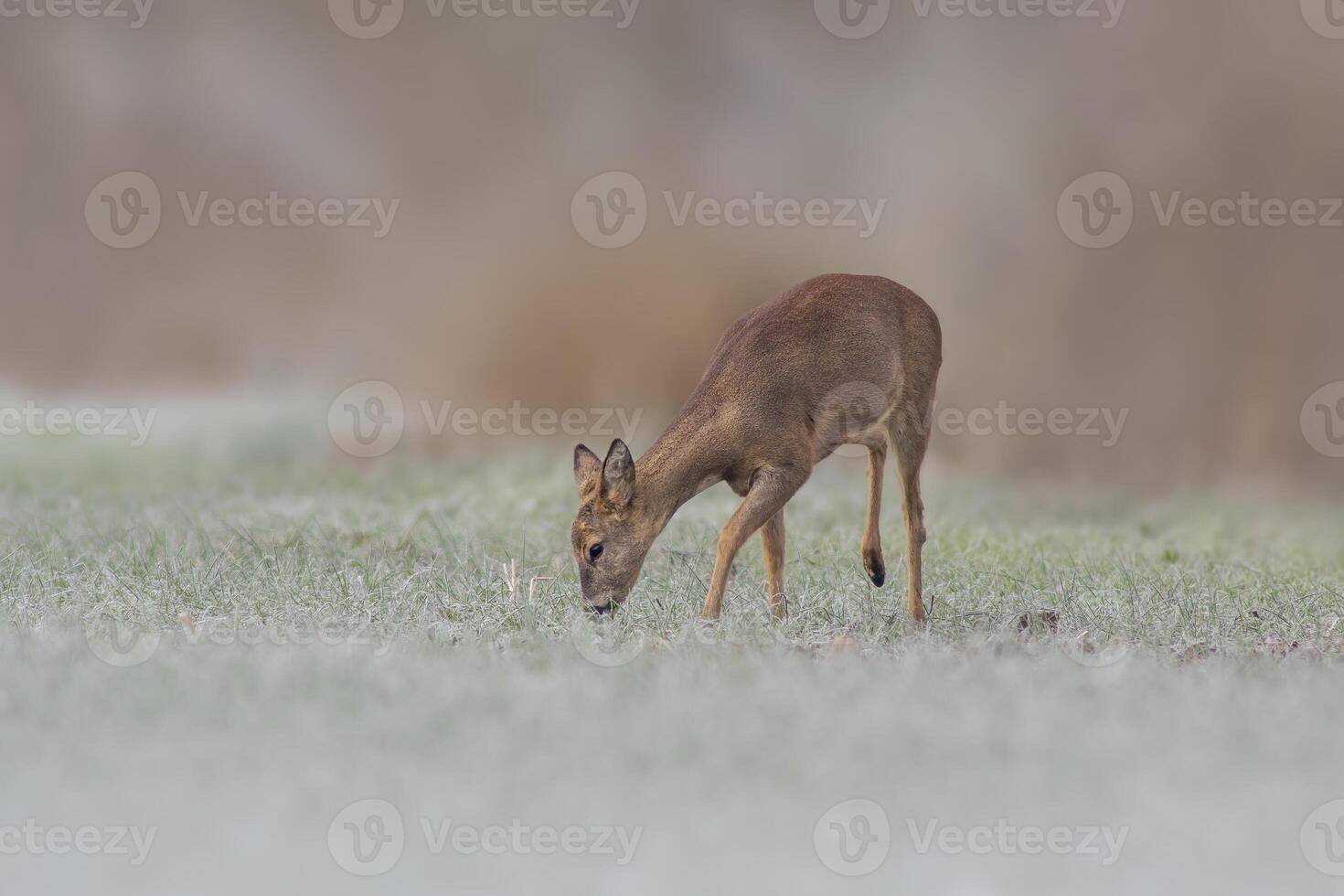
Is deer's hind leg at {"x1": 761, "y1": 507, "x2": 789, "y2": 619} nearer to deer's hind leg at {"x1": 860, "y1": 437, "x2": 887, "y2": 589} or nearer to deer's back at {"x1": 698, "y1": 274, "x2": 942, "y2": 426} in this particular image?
deer's hind leg at {"x1": 860, "y1": 437, "x2": 887, "y2": 589}

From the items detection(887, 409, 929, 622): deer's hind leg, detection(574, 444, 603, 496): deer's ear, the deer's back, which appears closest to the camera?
detection(574, 444, 603, 496): deer's ear

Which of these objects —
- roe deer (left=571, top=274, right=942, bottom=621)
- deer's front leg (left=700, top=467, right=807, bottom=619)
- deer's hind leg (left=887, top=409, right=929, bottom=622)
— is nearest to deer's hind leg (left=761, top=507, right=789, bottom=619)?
roe deer (left=571, top=274, right=942, bottom=621)

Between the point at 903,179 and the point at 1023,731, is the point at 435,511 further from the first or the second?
the point at 1023,731

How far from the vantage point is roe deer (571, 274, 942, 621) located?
5305 millimetres

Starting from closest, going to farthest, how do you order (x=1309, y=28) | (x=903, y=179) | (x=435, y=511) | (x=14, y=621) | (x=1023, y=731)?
(x=1023, y=731) → (x=14, y=621) → (x=435, y=511) → (x=1309, y=28) → (x=903, y=179)

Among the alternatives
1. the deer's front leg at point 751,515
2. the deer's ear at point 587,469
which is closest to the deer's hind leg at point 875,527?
the deer's front leg at point 751,515

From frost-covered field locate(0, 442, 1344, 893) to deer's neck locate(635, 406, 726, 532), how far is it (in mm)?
413

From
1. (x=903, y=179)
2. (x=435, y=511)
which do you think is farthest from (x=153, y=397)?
(x=903, y=179)

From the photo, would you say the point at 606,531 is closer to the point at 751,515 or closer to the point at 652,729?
the point at 751,515

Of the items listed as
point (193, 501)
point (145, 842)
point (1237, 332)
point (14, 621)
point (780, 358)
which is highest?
point (1237, 332)

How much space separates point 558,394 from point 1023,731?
8.09 m

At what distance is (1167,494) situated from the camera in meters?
10.6

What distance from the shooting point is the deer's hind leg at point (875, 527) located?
20.0 ft

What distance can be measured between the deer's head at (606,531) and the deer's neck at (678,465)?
3.3 inches
